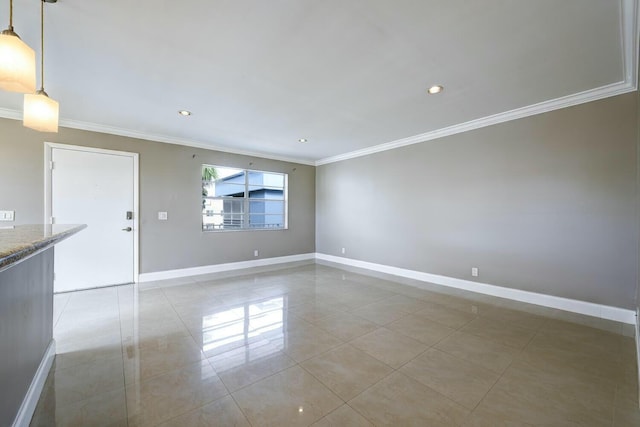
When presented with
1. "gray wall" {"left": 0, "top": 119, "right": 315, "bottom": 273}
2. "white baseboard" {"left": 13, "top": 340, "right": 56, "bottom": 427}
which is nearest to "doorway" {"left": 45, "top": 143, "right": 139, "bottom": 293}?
"gray wall" {"left": 0, "top": 119, "right": 315, "bottom": 273}

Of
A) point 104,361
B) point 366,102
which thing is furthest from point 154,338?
point 366,102

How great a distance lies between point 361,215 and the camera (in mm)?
5840

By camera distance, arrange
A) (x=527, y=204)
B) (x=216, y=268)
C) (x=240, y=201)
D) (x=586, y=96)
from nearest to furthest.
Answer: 1. (x=586, y=96)
2. (x=527, y=204)
3. (x=216, y=268)
4. (x=240, y=201)

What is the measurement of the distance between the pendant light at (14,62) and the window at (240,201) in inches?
155

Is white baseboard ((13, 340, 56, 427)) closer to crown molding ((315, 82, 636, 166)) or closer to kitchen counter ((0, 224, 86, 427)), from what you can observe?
kitchen counter ((0, 224, 86, 427))

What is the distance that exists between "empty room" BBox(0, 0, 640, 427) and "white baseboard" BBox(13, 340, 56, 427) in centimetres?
2

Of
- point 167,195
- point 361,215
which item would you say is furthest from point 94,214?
point 361,215

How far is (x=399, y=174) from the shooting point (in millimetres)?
5105

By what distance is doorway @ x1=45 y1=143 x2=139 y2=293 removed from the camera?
395cm

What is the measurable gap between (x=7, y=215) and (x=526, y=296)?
23.6 feet

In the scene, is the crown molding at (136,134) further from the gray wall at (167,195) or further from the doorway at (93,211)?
the doorway at (93,211)

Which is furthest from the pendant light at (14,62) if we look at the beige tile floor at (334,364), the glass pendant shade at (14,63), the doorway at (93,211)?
the doorway at (93,211)

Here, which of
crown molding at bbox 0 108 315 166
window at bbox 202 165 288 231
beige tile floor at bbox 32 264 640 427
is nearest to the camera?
beige tile floor at bbox 32 264 640 427

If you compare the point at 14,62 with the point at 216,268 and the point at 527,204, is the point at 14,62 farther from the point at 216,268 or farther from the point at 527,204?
the point at 527,204
